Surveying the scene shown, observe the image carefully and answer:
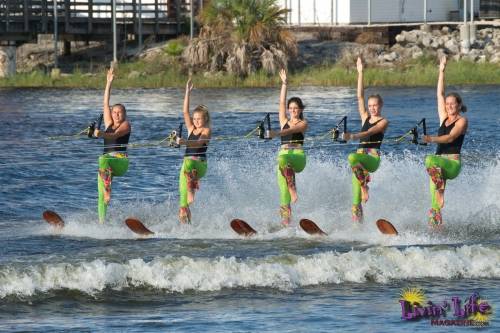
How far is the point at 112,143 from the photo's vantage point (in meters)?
18.3

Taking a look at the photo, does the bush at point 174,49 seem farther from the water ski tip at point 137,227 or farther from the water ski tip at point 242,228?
the water ski tip at point 242,228

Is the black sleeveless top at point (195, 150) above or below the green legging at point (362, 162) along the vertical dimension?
above

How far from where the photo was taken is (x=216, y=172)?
80.3 feet

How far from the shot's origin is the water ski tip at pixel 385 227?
18.0m

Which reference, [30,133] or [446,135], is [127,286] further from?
[30,133]

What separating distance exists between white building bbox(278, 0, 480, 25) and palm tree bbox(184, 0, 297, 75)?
23.6 feet

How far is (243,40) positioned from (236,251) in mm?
32513

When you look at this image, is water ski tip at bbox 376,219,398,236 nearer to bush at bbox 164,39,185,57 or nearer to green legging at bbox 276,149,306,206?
green legging at bbox 276,149,306,206

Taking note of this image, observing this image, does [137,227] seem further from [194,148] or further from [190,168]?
[194,148]

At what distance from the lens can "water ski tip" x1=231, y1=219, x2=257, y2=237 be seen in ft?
60.0

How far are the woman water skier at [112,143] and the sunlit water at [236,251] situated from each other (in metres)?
0.68

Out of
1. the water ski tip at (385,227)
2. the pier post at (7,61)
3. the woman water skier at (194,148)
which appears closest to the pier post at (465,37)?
the pier post at (7,61)

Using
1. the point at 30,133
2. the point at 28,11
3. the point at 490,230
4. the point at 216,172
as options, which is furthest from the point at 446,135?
the point at 28,11

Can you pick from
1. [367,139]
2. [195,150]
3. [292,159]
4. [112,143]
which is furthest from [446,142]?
[112,143]
